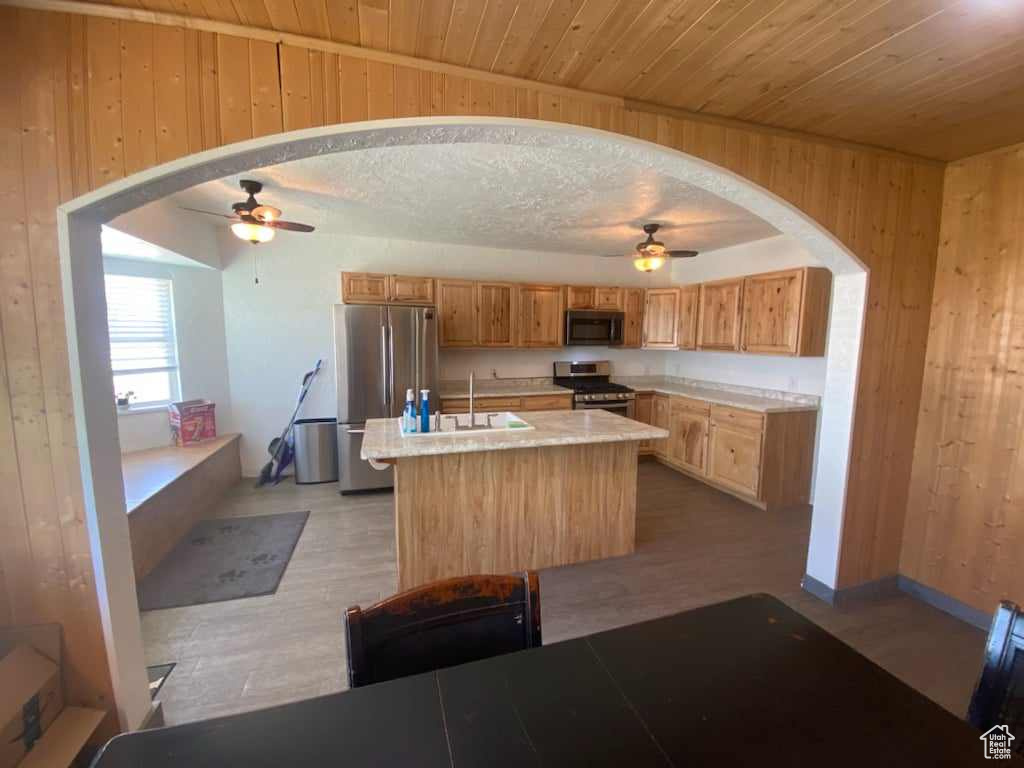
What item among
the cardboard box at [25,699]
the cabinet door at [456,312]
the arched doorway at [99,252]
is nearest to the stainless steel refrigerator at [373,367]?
the cabinet door at [456,312]

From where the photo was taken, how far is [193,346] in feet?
13.6

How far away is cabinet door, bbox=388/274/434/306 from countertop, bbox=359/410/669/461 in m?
1.88

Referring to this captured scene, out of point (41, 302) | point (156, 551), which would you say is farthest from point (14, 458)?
point (156, 551)

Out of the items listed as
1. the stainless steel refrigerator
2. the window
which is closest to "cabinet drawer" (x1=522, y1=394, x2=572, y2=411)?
the stainless steel refrigerator

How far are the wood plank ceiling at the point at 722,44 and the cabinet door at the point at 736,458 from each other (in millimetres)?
2694

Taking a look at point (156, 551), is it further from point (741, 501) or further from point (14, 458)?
point (741, 501)

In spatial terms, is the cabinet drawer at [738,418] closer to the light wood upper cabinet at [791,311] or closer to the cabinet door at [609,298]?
the light wood upper cabinet at [791,311]

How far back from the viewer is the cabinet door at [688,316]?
482 cm

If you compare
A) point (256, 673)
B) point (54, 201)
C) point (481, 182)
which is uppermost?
point (481, 182)

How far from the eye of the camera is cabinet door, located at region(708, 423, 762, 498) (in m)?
3.81

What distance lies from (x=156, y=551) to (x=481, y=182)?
3432 mm

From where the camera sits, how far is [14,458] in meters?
1.33

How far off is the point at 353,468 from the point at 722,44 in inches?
160

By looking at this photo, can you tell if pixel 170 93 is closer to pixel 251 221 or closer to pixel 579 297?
pixel 251 221
